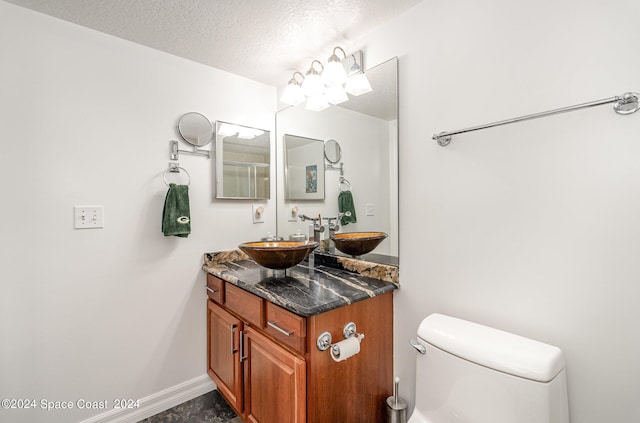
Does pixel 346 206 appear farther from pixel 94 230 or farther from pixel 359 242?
pixel 94 230

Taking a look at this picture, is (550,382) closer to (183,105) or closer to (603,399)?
(603,399)

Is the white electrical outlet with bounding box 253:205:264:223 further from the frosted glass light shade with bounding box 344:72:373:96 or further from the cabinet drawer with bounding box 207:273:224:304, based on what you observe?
the frosted glass light shade with bounding box 344:72:373:96

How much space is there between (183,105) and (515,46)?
1.81m

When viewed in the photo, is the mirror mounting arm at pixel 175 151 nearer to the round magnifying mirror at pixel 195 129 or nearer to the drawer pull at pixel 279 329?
the round magnifying mirror at pixel 195 129

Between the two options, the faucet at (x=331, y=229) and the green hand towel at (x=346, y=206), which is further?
the faucet at (x=331, y=229)

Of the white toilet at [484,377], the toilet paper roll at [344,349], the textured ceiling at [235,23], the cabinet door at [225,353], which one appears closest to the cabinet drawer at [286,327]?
the toilet paper roll at [344,349]

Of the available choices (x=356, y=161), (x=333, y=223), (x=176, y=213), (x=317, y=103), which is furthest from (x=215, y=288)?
(x=317, y=103)

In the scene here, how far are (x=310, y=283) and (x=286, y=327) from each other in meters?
0.29

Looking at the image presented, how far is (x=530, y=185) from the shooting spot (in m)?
1.01

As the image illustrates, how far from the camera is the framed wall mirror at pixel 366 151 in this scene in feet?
4.77

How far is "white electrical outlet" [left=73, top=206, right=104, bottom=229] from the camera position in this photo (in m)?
1.48

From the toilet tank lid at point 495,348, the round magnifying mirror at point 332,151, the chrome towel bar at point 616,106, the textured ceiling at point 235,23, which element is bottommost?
the toilet tank lid at point 495,348

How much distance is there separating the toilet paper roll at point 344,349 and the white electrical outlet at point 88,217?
4.68 ft

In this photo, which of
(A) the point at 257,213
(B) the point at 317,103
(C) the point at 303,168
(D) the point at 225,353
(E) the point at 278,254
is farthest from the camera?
(A) the point at 257,213
